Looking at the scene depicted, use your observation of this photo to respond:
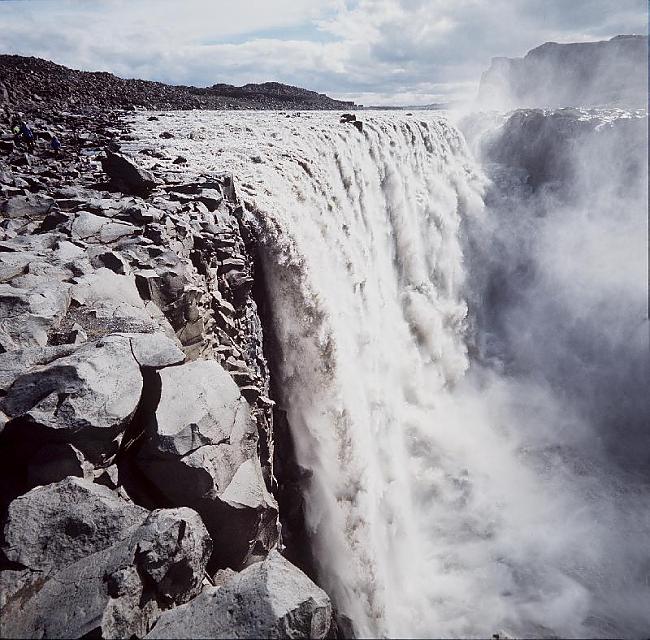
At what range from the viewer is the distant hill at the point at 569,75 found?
5821 centimetres

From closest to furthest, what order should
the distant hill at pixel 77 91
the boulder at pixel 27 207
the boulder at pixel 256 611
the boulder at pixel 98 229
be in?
the boulder at pixel 256 611, the boulder at pixel 98 229, the boulder at pixel 27 207, the distant hill at pixel 77 91

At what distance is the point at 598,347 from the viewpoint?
21.0m

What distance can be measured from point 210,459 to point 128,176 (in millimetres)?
5769

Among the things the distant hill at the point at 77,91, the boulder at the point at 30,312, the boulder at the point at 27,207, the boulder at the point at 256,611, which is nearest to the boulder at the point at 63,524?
the boulder at the point at 256,611

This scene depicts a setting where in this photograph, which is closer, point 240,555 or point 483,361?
point 240,555

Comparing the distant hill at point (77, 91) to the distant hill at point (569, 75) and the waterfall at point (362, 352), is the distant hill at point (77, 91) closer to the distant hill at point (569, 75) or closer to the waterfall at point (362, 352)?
the waterfall at point (362, 352)

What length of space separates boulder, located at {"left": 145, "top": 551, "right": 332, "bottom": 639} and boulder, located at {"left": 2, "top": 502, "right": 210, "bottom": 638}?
0.51 ft

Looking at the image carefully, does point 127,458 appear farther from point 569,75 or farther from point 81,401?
point 569,75

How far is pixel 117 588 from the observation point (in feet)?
8.03

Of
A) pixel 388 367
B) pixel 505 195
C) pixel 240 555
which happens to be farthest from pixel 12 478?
pixel 505 195

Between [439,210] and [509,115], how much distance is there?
15082 mm

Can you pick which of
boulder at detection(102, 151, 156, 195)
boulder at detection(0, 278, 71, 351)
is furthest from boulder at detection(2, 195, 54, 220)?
boulder at detection(0, 278, 71, 351)

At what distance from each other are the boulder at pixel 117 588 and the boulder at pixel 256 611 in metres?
0.16

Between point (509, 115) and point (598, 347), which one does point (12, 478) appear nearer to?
point (598, 347)
